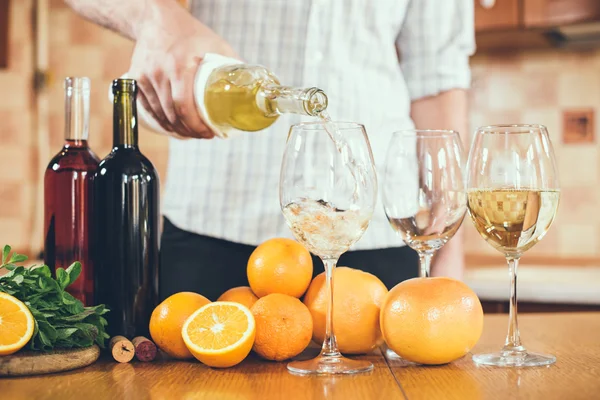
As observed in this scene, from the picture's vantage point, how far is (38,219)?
3088 millimetres

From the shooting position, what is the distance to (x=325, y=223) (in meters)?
0.79

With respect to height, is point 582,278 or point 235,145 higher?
point 235,145

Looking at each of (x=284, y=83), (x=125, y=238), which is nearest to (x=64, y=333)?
(x=125, y=238)

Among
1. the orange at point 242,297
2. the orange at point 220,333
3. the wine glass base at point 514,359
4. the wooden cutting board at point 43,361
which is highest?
the orange at point 242,297

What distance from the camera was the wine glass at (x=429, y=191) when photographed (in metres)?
0.87

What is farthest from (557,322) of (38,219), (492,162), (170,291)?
(38,219)

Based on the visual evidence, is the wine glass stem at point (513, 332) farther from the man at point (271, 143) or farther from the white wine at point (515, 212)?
the man at point (271, 143)

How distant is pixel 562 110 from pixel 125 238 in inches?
85.5

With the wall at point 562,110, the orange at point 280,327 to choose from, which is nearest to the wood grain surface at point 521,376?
the orange at point 280,327

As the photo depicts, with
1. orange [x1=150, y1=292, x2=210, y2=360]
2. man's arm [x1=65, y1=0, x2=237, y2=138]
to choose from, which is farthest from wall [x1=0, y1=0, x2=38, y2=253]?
orange [x1=150, y1=292, x2=210, y2=360]

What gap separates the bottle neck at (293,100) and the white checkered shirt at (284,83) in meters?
0.39

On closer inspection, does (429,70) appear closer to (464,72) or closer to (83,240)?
(464,72)

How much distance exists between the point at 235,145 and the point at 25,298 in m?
0.66

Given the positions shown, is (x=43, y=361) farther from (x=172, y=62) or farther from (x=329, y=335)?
(x=172, y=62)
